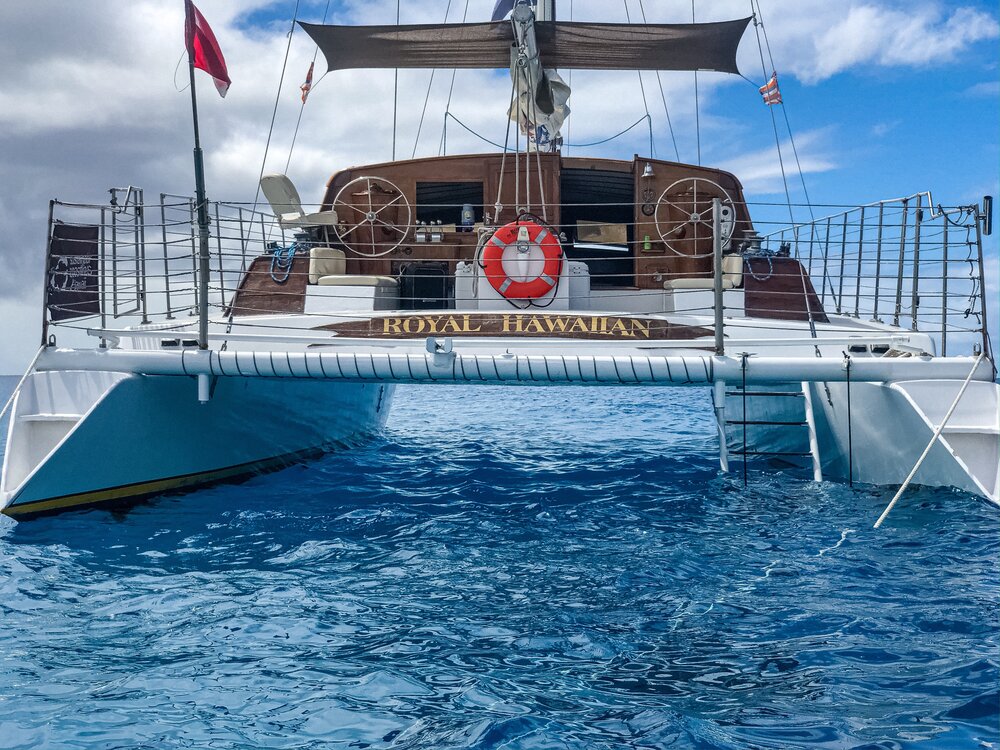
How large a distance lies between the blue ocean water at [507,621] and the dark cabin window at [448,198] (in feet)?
11.2

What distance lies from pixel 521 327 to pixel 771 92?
22.0 feet

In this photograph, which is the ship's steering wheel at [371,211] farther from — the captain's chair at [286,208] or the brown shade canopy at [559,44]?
the brown shade canopy at [559,44]

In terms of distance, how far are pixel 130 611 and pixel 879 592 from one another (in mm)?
3644

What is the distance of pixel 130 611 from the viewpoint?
390 centimetres

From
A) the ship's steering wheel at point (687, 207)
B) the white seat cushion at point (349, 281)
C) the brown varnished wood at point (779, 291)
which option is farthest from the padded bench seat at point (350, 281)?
the brown varnished wood at point (779, 291)

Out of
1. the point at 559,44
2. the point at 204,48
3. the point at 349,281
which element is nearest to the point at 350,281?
the point at 349,281

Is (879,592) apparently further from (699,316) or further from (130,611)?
(130,611)

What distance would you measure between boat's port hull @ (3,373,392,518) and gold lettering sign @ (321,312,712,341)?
4.62 ft

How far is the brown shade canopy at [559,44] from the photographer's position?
8984mm

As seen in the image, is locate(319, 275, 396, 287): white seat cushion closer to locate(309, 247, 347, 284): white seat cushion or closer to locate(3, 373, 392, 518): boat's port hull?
locate(309, 247, 347, 284): white seat cushion

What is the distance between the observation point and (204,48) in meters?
6.83

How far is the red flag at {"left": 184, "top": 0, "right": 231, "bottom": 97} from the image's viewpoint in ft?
21.3

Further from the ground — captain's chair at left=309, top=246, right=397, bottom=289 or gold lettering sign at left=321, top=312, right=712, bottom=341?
captain's chair at left=309, top=246, right=397, bottom=289

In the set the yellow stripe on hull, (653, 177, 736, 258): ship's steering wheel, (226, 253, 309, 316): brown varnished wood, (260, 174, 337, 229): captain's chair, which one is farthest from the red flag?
(653, 177, 736, 258): ship's steering wheel
